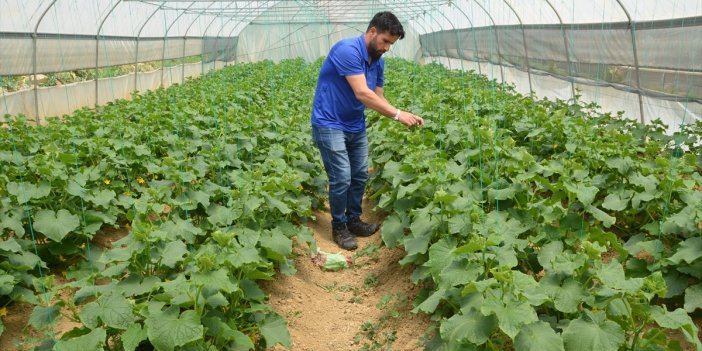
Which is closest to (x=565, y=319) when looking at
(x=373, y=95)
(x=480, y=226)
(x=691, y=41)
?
(x=480, y=226)

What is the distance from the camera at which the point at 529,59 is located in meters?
12.8

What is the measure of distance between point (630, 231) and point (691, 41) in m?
3.54

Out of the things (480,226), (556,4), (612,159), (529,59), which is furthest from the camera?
(529,59)

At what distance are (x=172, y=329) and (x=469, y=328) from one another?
4.21 ft

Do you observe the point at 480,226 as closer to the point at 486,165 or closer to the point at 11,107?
the point at 486,165

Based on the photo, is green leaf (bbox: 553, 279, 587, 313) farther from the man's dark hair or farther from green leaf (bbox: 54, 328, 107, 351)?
the man's dark hair

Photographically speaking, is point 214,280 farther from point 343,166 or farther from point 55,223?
point 343,166

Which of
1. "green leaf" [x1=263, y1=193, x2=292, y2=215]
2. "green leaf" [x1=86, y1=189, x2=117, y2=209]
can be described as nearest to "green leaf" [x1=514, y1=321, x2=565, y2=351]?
"green leaf" [x1=263, y1=193, x2=292, y2=215]

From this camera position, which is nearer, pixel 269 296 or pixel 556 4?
pixel 269 296

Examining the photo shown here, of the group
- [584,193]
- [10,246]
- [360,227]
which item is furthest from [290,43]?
[584,193]

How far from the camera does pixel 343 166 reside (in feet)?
16.7

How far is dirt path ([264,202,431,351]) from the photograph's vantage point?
12.6 ft

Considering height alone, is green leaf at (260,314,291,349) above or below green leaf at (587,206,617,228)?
below

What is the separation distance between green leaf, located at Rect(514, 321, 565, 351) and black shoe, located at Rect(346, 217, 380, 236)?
309 cm
